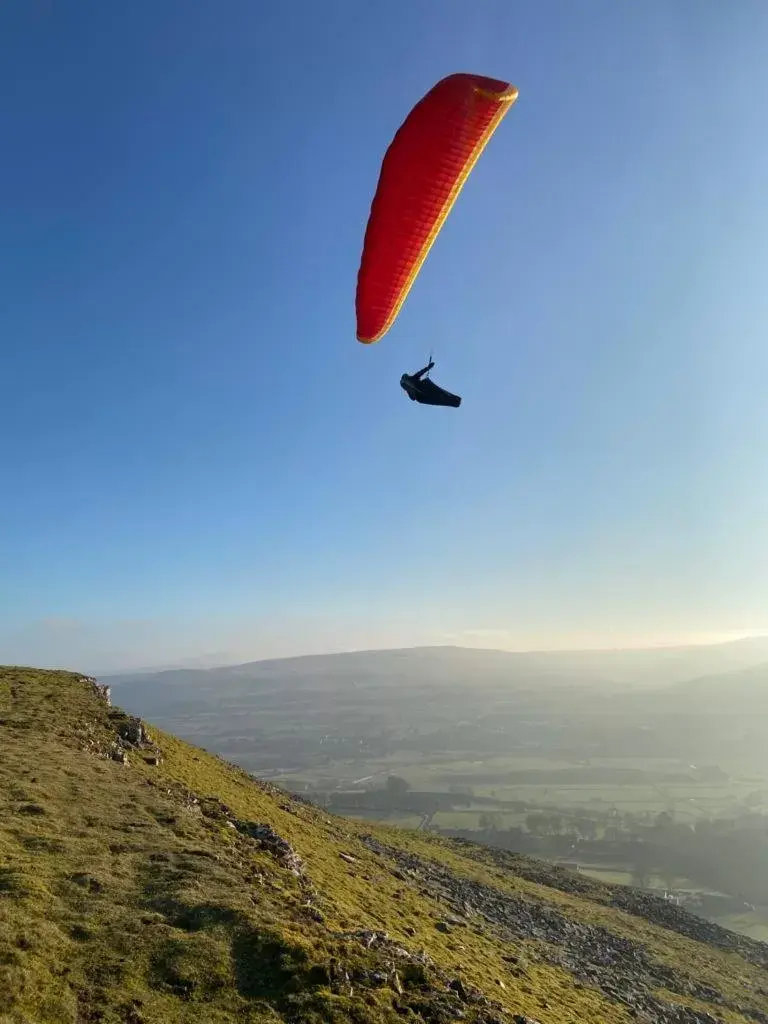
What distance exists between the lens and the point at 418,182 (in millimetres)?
17250

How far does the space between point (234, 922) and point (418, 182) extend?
19227 mm

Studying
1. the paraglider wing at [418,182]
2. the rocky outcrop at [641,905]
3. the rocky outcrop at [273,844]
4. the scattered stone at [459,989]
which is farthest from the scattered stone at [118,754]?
the rocky outcrop at [641,905]

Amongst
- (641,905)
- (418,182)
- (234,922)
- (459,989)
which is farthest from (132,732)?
(641,905)

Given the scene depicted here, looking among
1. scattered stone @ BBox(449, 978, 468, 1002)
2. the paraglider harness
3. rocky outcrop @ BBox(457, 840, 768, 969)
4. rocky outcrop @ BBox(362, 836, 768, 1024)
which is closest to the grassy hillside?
scattered stone @ BBox(449, 978, 468, 1002)

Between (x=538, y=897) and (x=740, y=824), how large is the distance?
140366 millimetres

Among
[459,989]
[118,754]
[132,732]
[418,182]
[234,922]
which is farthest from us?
[132,732]

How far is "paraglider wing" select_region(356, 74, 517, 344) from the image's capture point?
1620cm

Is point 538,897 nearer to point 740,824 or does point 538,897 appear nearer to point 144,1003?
point 144,1003

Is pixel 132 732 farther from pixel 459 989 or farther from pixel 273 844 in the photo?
pixel 459 989

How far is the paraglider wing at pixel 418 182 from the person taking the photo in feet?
53.2

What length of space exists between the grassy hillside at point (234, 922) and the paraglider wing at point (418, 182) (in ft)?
53.1

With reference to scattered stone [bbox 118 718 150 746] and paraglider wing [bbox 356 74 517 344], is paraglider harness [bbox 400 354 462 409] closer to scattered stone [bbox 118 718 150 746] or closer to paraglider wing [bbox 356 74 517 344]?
paraglider wing [bbox 356 74 517 344]

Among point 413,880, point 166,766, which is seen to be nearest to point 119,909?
point 166,766

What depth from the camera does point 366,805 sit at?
128 meters
